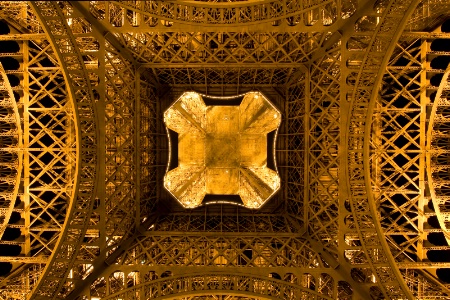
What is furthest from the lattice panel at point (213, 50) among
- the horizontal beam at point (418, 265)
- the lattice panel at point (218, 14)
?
the horizontal beam at point (418, 265)

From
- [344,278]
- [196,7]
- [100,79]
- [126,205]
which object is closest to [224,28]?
[196,7]

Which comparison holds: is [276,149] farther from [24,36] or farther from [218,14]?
[24,36]

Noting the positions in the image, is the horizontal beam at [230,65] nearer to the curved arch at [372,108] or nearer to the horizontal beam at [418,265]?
the curved arch at [372,108]

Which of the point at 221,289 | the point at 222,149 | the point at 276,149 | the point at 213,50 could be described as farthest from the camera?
the point at 276,149

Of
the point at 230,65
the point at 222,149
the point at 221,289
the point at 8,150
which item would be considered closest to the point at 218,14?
the point at 230,65

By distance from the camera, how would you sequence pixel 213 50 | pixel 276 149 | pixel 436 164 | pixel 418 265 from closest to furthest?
pixel 418 265, pixel 213 50, pixel 436 164, pixel 276 149

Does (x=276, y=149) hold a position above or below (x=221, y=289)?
above

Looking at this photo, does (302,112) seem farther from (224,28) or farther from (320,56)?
(224,28)
